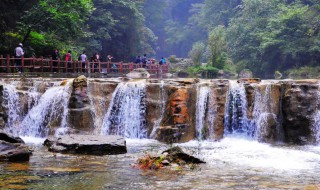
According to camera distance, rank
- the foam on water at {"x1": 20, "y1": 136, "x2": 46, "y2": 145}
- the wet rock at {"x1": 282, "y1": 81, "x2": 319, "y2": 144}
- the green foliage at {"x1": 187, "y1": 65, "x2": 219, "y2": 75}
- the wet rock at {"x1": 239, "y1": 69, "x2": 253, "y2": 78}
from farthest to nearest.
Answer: the wet rock at {"x1": 239, "y1": 69, "x2": 253, "y2": 78}, the green foliage at {"x1": 187, "y1": 65, "x2": 219, "y2": 75}, the wet rock at {"x1": 282, "y1": 81, "x2": 319, "y2": 144}, the foam on water at {"x1": 20, "y1": 136, "x2": 46, "y2": 145}

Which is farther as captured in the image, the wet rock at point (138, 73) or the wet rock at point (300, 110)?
the wet rock at point (138, 73)

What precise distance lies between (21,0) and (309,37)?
1034 inches

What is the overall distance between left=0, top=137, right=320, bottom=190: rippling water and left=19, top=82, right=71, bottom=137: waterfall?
3.40 m

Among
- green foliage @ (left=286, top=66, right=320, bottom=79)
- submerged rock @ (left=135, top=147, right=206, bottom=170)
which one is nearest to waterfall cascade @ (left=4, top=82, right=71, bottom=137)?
submerged rock @ (left=135, top=147, right=206, bottom=170)

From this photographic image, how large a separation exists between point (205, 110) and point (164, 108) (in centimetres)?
167

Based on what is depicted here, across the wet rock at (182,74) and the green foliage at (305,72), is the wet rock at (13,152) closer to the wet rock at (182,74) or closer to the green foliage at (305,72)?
the wet rock at (182,74)

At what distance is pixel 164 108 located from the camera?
17.4 meters

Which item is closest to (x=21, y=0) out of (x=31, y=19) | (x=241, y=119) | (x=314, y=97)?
(x=31, y=19)

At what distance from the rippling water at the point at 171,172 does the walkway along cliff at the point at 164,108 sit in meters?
2.85

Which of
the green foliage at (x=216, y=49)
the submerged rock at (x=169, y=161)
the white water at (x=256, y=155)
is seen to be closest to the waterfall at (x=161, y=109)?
the white water at (x=256, y=155)

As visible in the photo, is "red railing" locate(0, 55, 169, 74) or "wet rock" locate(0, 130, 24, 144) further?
"red railing" locate(0, 55, 169, 74)

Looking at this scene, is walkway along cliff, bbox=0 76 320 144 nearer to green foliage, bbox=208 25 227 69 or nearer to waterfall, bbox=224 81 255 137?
waterfall, bbox=224 81 255 137

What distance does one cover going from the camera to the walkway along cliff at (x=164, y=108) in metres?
16.7

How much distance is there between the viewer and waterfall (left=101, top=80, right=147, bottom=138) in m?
17.4
